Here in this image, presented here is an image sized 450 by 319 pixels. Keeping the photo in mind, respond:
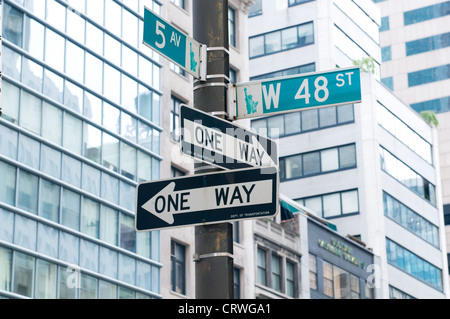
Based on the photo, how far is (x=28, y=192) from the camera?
3161 cm

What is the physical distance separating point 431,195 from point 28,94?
46.9 meters

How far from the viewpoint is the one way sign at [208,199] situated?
885cm

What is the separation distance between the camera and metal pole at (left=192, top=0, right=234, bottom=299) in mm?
8773

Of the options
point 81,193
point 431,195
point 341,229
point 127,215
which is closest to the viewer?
point 81,193

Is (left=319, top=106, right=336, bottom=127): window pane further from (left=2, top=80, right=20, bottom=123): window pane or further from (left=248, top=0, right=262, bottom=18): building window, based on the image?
(left=2, top=80, right=20, bottom=123): window pane

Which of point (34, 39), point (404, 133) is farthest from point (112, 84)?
point (404, 133)

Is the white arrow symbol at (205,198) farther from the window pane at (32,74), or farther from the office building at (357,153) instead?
the office building at (357,153)

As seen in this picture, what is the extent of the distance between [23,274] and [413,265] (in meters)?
42.6

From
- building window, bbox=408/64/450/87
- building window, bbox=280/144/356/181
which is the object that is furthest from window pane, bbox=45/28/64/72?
building window, bbox=408/64/450/87

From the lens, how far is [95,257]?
34406mm

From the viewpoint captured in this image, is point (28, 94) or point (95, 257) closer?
point (28, 94)
